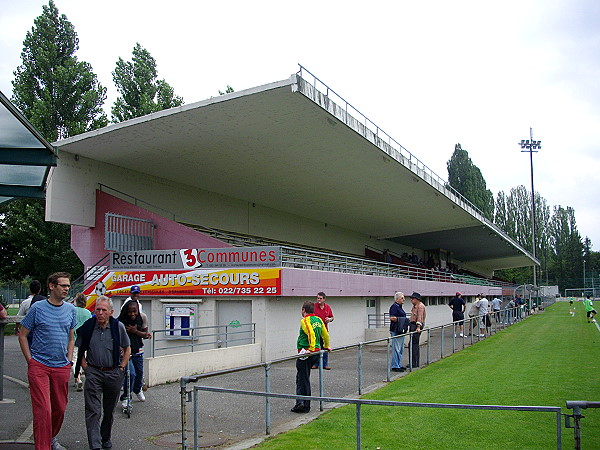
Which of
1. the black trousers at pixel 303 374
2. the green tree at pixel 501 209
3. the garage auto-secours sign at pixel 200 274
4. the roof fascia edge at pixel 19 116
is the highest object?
the green tree at pixel 501 209

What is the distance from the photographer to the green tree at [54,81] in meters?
29.5

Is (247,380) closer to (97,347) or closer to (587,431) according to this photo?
(97,347)

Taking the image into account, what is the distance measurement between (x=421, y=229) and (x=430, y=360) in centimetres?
2947

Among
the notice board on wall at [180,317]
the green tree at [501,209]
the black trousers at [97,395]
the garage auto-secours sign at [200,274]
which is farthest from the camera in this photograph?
the green tree at [501,209]

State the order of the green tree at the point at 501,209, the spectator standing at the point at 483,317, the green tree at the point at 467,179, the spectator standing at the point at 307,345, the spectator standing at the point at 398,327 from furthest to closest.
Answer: the green tree at the point at 501,209
the green tree at the point at 467,179
the spectator standing at the point at 483,317
the spectator standing at the point at 398,327
the spectator standing at the point at 307,345

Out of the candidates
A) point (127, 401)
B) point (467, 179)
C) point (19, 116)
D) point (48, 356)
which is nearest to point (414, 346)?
point (127, 401)

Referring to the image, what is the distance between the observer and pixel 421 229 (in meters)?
43.7

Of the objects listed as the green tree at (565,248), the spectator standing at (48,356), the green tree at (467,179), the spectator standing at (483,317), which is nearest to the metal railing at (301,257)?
the spectator standing at (483,317)

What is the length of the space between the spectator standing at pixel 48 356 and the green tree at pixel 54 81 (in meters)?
25.4

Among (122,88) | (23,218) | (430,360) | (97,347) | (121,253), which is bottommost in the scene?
(430,360)

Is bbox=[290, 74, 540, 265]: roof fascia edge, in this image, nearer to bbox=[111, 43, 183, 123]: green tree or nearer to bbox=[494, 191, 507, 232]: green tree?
bbox=[111, 43, 183, 123]: green tree

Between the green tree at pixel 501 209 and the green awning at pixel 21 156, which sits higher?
the green tree at pixel 501 209

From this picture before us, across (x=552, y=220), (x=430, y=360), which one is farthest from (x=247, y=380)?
(x=552, y=220)

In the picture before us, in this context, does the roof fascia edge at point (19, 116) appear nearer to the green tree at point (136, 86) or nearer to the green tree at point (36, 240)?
the green tree at point (36, 240)
